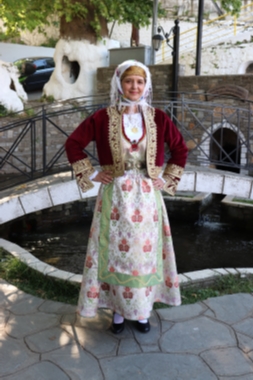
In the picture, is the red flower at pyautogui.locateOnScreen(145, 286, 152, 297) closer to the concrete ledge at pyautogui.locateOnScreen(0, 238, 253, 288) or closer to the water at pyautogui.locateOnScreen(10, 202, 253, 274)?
the concrete ledge at pyautogui.locateOnScreen(0, 238, 253, 288)

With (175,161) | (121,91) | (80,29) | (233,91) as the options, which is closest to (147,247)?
(175,161)

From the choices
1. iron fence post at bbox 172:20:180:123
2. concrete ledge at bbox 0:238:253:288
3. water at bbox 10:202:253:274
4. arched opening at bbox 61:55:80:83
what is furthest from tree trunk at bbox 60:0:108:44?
concrete ledge at bbox 0:238:253:288

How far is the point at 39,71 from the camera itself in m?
15.2

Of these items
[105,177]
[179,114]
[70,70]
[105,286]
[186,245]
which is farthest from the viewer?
[70,70]

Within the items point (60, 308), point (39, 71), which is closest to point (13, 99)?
point (39, 71)

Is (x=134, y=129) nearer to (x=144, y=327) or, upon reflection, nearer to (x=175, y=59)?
(x=144, y=327)

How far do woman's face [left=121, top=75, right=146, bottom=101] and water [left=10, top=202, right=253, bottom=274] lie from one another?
11.9 ft

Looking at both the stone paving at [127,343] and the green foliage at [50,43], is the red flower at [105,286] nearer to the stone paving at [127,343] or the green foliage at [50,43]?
the stone paving at [127,343]

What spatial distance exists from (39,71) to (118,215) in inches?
536

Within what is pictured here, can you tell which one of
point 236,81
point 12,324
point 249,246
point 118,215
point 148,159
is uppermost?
point 236,81

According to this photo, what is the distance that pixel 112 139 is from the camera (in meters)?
2.70

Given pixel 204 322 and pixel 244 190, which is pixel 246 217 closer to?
pixel 244 190

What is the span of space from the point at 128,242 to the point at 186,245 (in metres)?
4.70

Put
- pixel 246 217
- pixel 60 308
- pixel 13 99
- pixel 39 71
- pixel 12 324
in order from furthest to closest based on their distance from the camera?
pixel 39 71 < pixel 13 99 < pixel 246 217 < pixel 60 308 < pixel 12 324
